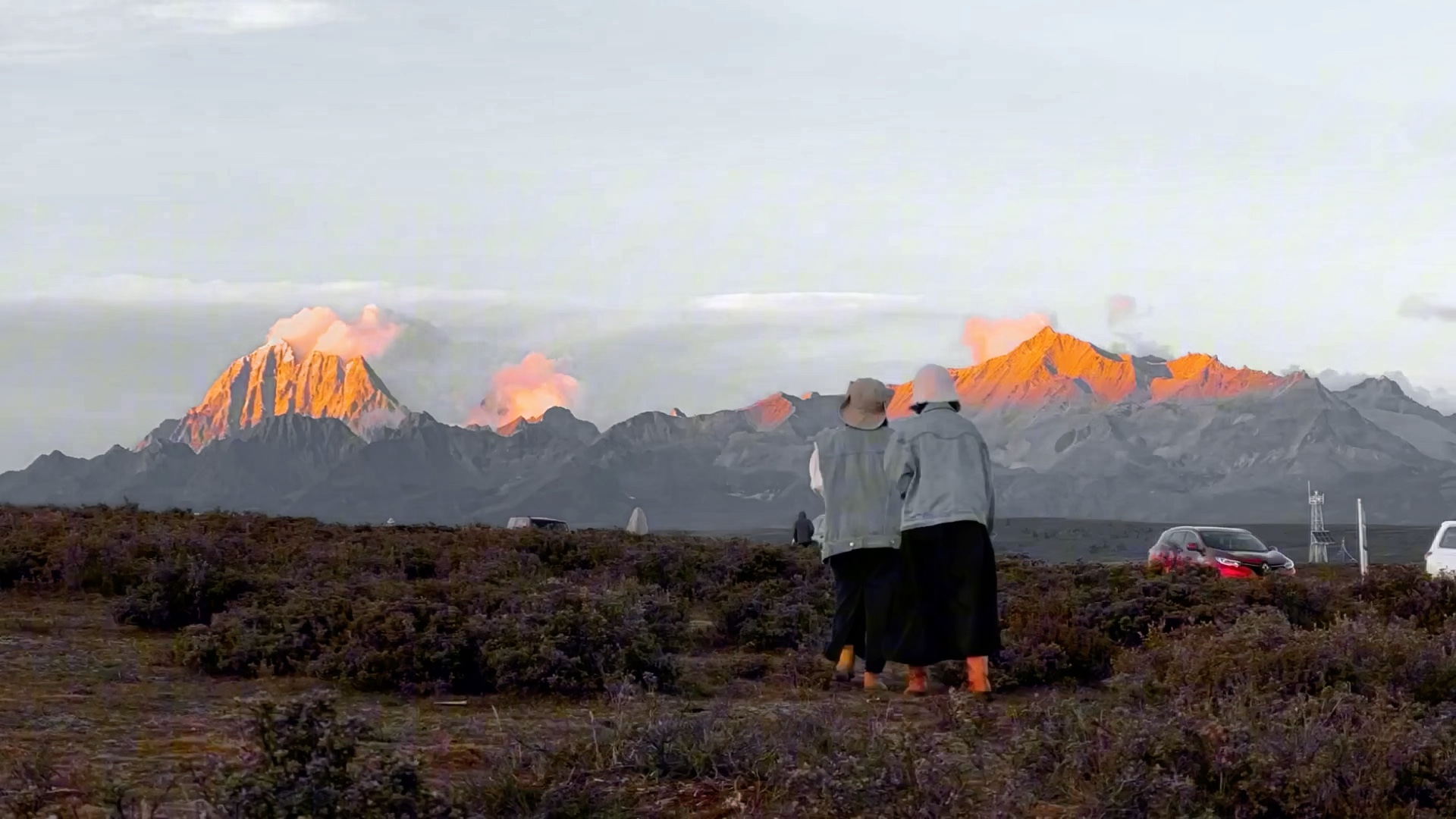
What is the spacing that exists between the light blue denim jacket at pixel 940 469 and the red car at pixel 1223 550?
22.3 meters

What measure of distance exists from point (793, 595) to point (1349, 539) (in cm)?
11530

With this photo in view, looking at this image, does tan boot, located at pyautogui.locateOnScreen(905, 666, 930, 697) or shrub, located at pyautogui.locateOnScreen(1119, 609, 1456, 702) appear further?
tan boot, located at pyautogui.locateOnScreen(905, 666, 930, 697)

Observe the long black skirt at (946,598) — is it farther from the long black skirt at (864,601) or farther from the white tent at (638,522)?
the white tent at (638,522)

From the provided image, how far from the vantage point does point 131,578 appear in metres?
18.1

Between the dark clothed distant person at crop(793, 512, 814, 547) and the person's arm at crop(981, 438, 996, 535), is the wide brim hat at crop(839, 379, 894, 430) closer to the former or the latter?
the person's arm at crop(981, 438, 996, 535)

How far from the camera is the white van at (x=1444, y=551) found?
27812 millimetres

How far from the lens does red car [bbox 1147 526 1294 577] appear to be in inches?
1318

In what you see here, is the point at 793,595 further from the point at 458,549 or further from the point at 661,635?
the point at 458,549

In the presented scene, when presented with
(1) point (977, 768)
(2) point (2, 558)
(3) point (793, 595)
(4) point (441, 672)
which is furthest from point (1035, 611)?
(2) point (2, 558)

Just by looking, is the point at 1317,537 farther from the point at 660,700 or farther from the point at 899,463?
the point at 660,700

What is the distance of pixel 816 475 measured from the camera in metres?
11.7

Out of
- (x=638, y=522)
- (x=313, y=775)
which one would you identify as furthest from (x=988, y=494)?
(x=638, y=522)

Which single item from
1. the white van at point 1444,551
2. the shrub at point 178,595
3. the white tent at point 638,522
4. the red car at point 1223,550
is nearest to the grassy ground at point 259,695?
the shrub at point 178,595

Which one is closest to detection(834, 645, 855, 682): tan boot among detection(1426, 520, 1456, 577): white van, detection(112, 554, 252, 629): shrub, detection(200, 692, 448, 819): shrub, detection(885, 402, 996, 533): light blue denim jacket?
detection(885, 402, 996, 533): light blue denim jacket
